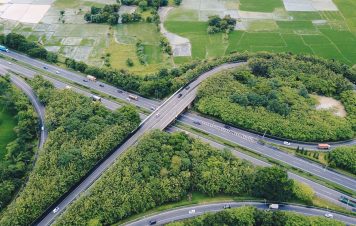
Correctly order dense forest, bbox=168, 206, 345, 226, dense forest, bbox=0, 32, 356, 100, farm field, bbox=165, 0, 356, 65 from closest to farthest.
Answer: dense forest, bbox=168, 206, 345, 226
dense forest, bbox=0, 32, 356, 100
farm field, bbox=165, 0, 356, 65

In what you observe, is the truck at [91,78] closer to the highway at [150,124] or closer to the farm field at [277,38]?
the highway at [150,124]

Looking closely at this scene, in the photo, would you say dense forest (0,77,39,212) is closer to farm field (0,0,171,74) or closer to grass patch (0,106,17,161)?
grass patch (0,106,17,161)

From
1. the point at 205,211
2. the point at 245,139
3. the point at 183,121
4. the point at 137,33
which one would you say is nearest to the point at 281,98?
the point at 245,139

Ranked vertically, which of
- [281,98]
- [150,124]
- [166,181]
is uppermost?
[281,98]

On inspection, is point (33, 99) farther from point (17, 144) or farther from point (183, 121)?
point (183, 121)

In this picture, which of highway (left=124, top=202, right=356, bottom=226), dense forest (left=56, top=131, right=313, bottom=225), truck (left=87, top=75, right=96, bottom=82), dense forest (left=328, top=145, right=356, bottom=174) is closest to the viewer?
dense forest (left=56, top=131, right=313, bottom=225)

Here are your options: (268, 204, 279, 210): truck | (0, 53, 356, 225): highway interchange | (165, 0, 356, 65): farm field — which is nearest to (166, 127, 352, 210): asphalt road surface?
(0, 53, 356, 225): highway interchange
